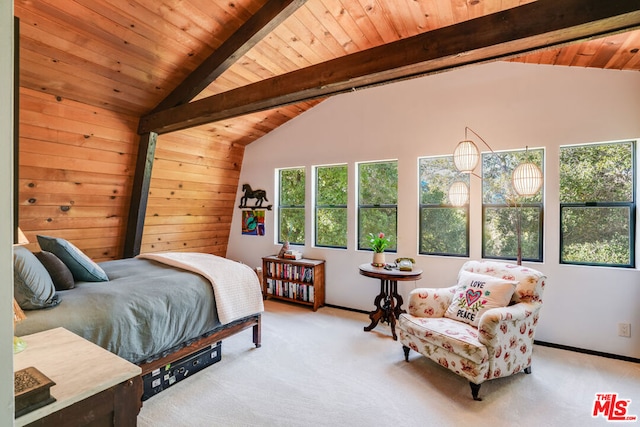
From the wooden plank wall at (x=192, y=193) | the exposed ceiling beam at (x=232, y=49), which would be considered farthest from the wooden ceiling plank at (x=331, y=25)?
the wooden plank wall at (x=192, y=193)

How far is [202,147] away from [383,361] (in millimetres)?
3347

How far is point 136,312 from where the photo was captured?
1926 mm

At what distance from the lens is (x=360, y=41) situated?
2.92 meters

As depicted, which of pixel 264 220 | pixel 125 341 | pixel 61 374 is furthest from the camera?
pixel 264 220

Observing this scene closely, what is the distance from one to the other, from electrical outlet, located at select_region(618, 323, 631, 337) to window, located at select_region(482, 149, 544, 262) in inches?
30.8

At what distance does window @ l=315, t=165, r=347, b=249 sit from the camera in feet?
13.6

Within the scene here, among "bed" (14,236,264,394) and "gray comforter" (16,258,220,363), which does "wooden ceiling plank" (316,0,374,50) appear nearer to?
"bed" (14,236,264,394)

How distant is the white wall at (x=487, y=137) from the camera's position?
2.70 m

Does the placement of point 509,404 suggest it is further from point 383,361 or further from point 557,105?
point 557,105

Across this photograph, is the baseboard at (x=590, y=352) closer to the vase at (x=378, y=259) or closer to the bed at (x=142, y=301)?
the vase at (x=378, y=259)

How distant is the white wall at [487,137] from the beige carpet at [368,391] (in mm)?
480

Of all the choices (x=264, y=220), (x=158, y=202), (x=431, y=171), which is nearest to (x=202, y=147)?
(x=158, y=202)

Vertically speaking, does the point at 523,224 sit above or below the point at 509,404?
above

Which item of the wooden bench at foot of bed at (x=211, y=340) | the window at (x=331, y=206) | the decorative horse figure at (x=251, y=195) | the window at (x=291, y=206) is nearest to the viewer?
the wooden bench at foot of bed at (x=211, y=340)
